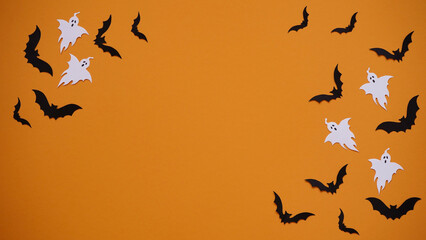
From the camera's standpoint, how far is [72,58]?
70.2 inches

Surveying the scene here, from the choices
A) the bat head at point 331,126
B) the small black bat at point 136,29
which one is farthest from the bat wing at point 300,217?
the small black bat at point 136,29

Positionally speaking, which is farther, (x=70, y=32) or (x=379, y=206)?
(x=70, y=32)

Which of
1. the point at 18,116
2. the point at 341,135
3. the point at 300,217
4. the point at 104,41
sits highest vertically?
the point at 104,41

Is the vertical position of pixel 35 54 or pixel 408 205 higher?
pixel 35 54

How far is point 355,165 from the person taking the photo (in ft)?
5.61

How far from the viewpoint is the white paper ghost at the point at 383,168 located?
1.71 m

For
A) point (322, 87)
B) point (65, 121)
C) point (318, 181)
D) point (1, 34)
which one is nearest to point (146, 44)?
point (65, 121)

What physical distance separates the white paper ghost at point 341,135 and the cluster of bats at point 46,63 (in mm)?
1287

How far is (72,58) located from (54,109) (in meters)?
0.34

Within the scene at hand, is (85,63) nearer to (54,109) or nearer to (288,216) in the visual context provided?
(54,109)

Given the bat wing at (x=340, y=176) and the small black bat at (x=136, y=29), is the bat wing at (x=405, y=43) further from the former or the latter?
the small black bat at (x=136, y=29)

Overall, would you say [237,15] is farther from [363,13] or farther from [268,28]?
[363,13]

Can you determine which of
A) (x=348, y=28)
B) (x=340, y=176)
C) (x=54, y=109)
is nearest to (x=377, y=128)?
(x=340, y=176)

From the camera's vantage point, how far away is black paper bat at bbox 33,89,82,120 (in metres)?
1.75
